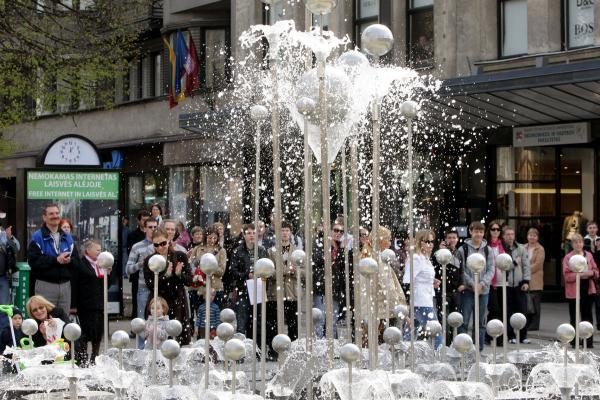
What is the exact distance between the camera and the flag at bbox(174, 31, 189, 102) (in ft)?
122

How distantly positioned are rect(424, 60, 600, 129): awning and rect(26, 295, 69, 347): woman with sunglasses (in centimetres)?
1084

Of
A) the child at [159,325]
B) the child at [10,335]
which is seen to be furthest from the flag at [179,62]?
the child at [10,335]

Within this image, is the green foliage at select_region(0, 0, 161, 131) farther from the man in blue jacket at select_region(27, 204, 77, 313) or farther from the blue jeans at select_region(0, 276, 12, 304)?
the man in blue jacket at select_region(27, 204, 77, 313)

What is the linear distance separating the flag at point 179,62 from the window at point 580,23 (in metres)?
13.8

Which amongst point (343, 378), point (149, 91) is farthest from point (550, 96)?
point (149, 91)

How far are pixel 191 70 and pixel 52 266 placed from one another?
22.3 metres

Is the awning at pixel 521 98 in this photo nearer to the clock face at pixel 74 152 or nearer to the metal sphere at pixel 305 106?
the clock face at pixel 74 152

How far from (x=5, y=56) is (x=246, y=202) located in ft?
25.0

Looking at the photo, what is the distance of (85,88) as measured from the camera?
101 ft

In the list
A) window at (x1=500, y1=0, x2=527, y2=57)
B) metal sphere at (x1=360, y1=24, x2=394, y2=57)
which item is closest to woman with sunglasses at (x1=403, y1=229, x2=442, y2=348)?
metal sphere at (x1=360, y1=24, x2=394, y2=57)

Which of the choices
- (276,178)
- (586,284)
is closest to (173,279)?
(276,178)

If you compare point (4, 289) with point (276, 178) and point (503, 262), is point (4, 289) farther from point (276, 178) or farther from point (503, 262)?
point (503, 262)

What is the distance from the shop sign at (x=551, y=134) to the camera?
2520 cm

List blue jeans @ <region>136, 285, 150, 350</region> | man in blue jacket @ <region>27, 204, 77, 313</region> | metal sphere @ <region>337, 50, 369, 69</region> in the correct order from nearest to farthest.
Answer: metal sphere @ <region>337, 50, 369, 69</region> → man in blue jacket @ <region>27, 204, 77, 313</region> → blue jeans @ <region>136, 285, 150, 350</region>
